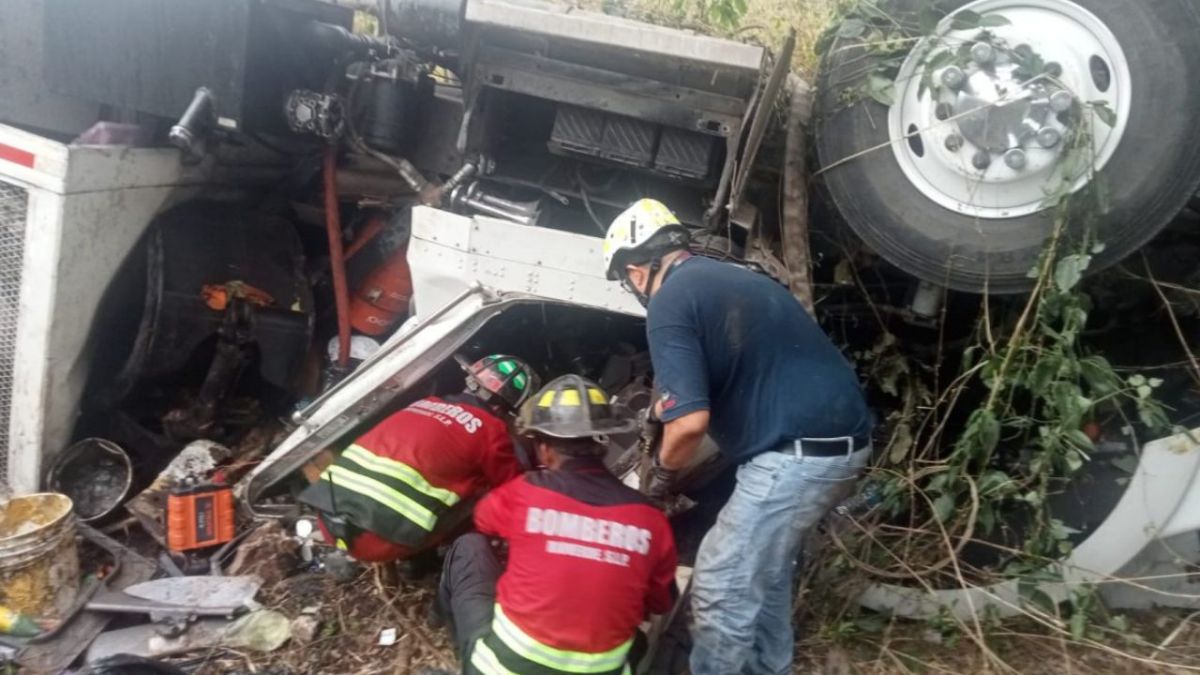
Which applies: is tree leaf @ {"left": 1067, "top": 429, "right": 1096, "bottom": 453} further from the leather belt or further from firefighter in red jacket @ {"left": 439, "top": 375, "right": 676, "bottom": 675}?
firefighter in red jacket @ {"left": 439, "top": 375, "right": 676, "bottom": 675}

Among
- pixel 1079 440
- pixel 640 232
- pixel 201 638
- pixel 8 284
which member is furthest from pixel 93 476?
pixel 1079 440

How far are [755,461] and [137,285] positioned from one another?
2.80m

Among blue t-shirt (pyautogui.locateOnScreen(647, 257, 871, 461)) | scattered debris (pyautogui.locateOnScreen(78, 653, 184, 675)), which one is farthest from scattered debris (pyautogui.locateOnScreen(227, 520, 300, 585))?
blue t-shirt (pyautogui.locateOnScreen(647, 257, 871, 461))

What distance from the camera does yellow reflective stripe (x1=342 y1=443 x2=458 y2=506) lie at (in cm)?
282

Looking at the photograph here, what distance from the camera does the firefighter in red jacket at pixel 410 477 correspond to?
282cm

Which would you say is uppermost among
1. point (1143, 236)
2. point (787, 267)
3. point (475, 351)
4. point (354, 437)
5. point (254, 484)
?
point (1143, 236)

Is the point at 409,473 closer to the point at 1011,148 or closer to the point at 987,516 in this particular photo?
the point at 987,516

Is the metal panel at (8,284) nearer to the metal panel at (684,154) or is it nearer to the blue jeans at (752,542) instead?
the metal panel at (684,154)

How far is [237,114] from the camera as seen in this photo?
12.0ft

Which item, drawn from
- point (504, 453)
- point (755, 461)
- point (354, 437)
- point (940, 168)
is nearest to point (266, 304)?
point (354, 437)

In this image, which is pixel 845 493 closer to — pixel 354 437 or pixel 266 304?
pixel 354 437

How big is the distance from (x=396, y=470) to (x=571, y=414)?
59 cm

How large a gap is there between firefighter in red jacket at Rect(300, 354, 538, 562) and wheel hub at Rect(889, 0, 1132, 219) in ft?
5.46

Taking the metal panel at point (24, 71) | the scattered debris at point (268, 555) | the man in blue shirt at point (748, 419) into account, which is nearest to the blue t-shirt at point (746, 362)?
the man in blue shirt at point (748, 419)
